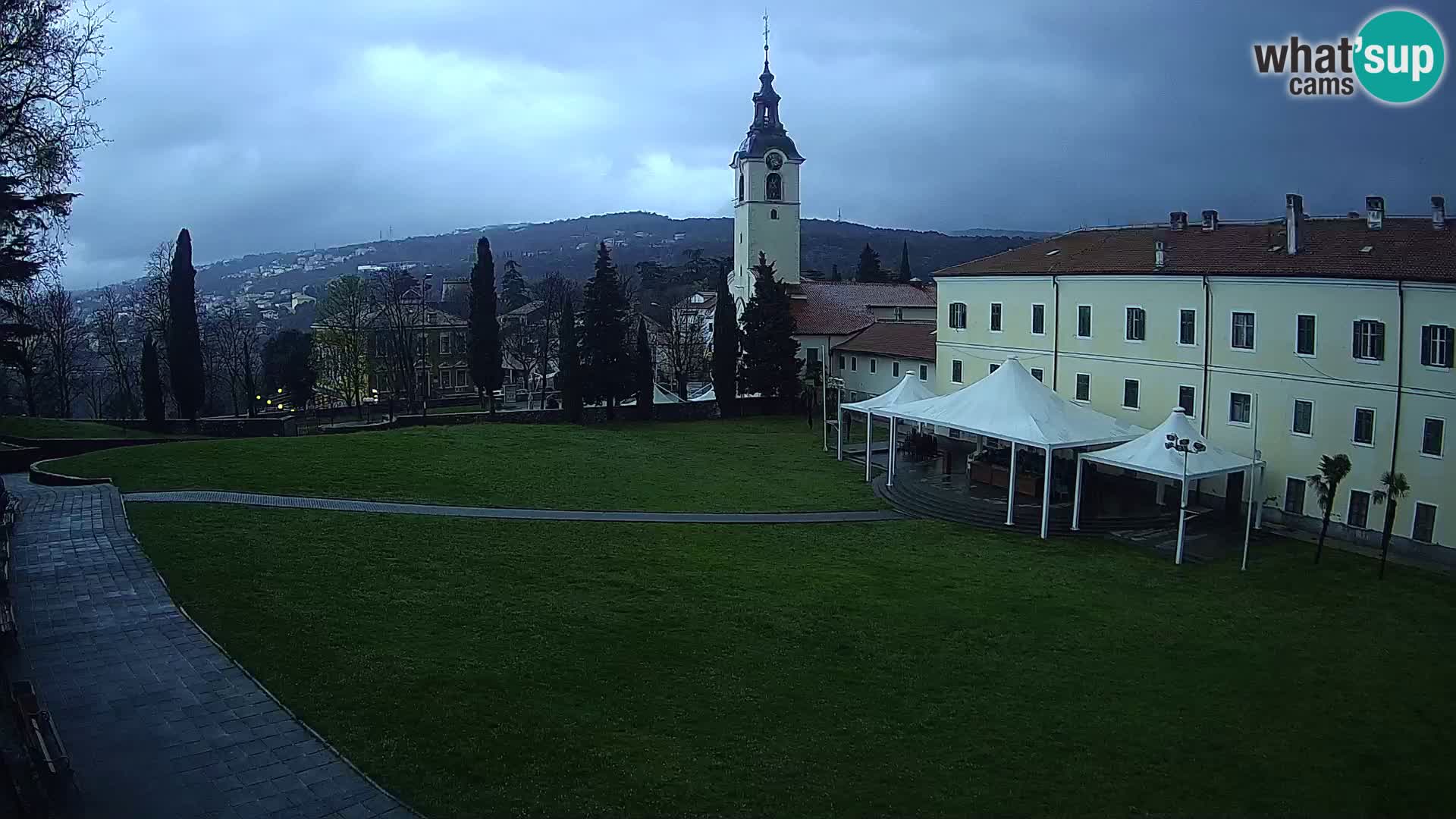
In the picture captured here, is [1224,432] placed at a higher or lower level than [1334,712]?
higher

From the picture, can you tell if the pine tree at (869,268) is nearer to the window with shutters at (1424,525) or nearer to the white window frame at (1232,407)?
the white window frame at (1232,407)

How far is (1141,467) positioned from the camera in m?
20.5

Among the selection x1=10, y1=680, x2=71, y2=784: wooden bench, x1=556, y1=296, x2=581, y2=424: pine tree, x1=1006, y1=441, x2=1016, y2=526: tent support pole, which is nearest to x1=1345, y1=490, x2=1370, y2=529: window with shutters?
x1=1006, y1=441, x2=1016, y2=526: tent support pole

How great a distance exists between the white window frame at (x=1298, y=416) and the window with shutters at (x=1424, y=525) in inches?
101

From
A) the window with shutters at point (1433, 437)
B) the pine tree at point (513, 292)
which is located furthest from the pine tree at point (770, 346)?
the pine tree at point (513, 292)

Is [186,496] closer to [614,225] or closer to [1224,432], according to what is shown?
[1224,432]

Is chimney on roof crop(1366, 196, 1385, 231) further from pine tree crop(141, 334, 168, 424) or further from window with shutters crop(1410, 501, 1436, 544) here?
pine tree crop(141, 334, 168, 424)

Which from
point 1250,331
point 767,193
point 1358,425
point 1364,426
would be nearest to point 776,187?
point 767,193

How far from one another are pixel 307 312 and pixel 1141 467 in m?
73.1

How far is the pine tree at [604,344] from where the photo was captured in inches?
1496

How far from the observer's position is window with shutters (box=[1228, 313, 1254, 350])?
22438 mm

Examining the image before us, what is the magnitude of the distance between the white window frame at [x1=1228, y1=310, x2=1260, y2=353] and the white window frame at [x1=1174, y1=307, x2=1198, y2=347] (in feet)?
3.10

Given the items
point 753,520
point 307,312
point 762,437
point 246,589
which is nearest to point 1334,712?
point 753,520

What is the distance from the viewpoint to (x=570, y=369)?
37.2m
